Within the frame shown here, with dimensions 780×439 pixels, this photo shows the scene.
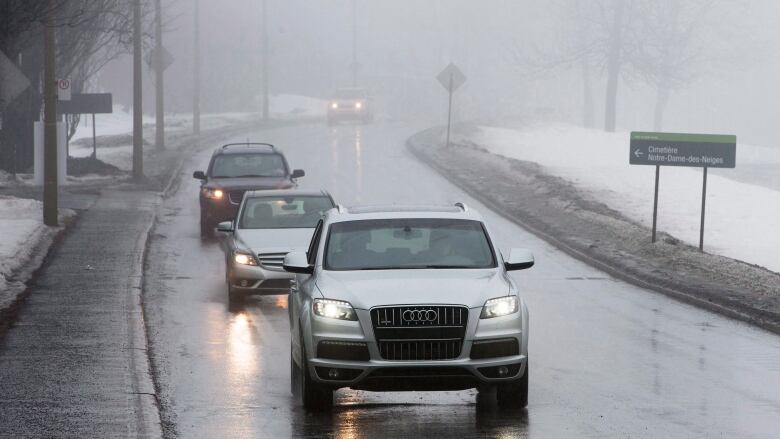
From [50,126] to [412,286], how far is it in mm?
15853

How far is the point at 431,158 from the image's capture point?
47594 millimetres

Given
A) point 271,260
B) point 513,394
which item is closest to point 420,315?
point 513,394

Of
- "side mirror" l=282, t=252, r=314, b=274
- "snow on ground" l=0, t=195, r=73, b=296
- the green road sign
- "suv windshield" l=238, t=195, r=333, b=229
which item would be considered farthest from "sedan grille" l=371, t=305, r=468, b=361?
the green road sign

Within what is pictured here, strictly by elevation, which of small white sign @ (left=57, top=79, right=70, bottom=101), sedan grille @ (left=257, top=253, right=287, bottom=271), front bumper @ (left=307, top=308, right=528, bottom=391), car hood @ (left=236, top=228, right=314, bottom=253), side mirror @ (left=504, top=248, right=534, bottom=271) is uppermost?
small white sign @ (left=57, top=79, right=70, bottom=101)

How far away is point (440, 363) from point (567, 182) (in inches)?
1158

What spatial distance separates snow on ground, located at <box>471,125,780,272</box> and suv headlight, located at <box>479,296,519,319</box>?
15966mm

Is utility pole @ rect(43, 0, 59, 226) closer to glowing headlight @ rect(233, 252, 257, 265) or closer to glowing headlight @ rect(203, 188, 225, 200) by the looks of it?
glowing headlight @ rect(203, 188, 225, 200)

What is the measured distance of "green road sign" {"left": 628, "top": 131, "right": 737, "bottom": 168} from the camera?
22781 mm

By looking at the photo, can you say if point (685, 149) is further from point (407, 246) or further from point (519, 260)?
point (519, 260)

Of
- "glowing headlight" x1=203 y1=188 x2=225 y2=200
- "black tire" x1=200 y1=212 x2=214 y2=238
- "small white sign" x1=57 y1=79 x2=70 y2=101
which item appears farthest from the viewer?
"glowing headlight" x1=203 y1=188 x2=225 y2=200

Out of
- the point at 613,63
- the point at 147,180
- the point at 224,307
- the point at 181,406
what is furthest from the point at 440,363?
the point at 613,63

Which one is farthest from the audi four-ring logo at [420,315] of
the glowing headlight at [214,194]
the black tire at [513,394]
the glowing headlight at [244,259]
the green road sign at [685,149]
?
the glowing headlight at [214,194]

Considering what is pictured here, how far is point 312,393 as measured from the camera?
1114 centimetres

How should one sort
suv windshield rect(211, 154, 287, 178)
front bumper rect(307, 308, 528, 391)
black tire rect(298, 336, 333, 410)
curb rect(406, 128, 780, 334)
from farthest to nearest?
suv windshield rect(211, 154, 287, 178), curb rect(406, 128, 780, 334), black tire rect(298, 336, 333, 410), front bumper rect(307, 308, 528, 391)
